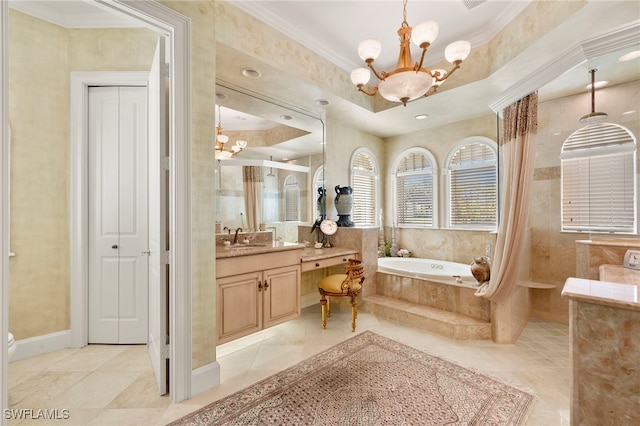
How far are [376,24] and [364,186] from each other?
8.89 feet

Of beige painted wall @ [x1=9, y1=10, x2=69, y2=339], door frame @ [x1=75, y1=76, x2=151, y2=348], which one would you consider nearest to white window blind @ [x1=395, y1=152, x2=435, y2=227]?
door frame @ [x1=75, y1=76, x2=151, y2=348]

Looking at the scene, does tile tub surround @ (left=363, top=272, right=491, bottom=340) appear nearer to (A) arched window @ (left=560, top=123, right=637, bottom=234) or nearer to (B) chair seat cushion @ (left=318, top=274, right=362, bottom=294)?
(B) chair seat cushion @ (left=318, top=274, right=362, bottom=294)

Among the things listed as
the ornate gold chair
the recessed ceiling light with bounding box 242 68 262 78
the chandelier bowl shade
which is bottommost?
the ornate gold chair

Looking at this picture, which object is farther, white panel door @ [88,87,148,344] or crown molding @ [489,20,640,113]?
white panel door @ [88,87,148,344]

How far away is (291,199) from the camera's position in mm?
3738

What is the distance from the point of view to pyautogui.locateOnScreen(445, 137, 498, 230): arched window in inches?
164

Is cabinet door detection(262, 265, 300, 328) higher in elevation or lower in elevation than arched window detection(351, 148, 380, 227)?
lower

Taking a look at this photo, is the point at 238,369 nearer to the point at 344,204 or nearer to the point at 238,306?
the point at 238,306

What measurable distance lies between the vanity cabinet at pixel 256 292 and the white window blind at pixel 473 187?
3.07 m

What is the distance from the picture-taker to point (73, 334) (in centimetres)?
262

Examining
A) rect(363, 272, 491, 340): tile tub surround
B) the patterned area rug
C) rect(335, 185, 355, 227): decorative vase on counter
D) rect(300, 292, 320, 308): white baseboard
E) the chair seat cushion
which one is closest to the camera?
the patterned area rug

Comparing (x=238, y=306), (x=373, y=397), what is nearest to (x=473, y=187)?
(x=373, y=397)

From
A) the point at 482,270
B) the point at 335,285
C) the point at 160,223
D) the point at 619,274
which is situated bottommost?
the point at 335,285

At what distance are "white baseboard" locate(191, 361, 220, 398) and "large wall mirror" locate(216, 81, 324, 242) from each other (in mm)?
1391
